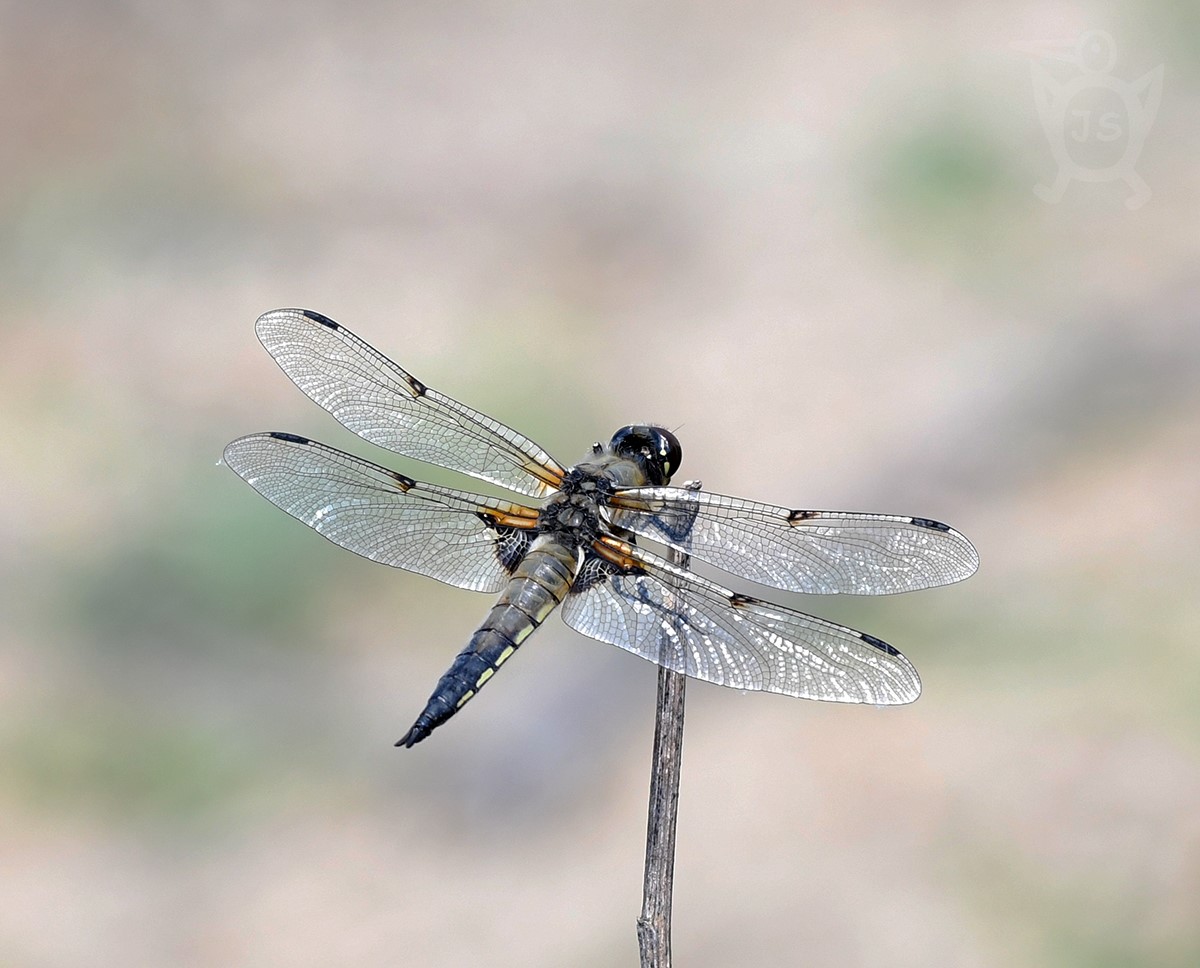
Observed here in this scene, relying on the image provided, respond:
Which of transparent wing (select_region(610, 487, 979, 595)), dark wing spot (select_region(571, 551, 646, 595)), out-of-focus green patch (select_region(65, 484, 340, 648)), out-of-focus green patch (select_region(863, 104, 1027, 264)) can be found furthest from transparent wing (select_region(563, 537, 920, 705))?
out-of-focus green patch (select_region(863, 104, 1027, 264))

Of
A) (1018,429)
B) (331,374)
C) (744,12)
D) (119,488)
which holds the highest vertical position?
(744,12)

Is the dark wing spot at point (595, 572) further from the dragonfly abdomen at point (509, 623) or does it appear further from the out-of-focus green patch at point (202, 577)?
the out-of-focus green patch at point (202, 577)

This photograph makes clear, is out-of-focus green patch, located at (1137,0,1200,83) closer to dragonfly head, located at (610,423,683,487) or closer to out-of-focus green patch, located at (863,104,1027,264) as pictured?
out-of-focus green patch, located at (863,104,1027,264)

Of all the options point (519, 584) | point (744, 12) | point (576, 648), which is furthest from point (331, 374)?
point (744, 12)

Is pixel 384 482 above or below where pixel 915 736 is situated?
below

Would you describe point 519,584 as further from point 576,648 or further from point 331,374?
point 576,648

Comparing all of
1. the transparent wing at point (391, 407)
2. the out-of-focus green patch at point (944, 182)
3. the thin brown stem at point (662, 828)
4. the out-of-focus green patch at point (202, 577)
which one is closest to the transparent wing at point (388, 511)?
the transparent wing at point (391, 407)
